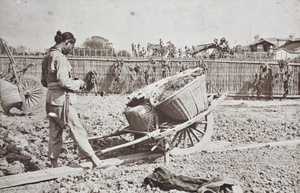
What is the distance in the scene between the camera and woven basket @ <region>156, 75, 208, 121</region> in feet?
10.5

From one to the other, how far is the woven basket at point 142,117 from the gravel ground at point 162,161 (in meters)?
0.20

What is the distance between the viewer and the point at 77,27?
434 centimetres

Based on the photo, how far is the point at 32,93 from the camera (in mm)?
5758

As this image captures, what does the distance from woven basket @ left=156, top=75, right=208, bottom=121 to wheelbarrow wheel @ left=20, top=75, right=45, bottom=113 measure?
12.0ft

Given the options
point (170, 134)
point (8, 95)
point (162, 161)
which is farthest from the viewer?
point (8, 95)

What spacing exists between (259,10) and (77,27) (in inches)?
132

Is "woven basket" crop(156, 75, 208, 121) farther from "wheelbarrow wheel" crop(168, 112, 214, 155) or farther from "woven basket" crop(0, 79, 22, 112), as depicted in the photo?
"woven basket" crop(0, 79, 22, 112)

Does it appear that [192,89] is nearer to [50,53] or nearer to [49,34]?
[50,53]

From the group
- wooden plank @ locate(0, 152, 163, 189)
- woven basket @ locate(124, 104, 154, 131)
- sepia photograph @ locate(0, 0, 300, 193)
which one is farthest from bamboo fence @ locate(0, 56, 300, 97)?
wooden plank @ locate(0, 152, 163, 189)

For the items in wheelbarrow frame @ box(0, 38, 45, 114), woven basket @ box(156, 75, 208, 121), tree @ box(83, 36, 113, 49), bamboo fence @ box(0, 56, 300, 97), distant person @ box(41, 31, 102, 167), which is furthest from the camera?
tree @ box(83, 36, 113, 49)

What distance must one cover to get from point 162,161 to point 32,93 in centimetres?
381

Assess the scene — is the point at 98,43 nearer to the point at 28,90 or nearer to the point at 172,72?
the point at 172,72

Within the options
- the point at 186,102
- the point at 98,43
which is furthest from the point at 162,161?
the point at 98,43

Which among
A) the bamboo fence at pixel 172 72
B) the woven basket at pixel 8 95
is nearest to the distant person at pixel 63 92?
the woven basket at pixel 8 95
